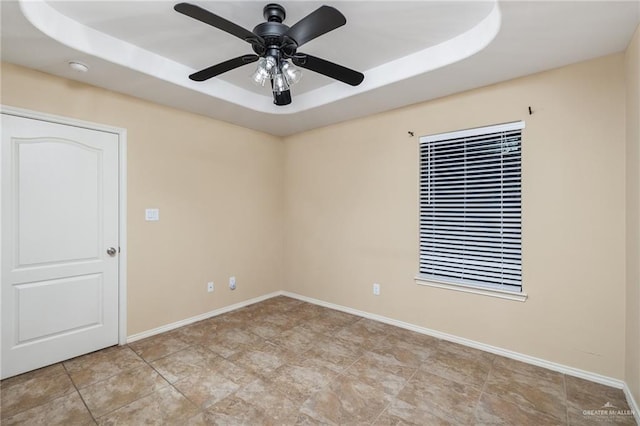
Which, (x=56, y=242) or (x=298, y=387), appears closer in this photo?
(x=298, y=387)

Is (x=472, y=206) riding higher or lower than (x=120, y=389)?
higher

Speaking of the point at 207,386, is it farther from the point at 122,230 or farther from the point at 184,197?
the point at 184,197

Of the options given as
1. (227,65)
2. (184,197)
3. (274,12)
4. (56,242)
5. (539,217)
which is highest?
(274,12)

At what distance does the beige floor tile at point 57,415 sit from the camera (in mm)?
1877

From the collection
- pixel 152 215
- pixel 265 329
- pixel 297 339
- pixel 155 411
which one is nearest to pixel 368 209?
pixel 297 339

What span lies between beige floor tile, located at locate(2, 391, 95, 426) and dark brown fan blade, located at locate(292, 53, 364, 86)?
2637 millimetres

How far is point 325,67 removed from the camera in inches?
83.4

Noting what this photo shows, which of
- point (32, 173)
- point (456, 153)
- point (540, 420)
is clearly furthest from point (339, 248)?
point (32, 173)

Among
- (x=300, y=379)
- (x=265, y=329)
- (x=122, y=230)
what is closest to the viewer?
(x=300, y=379)

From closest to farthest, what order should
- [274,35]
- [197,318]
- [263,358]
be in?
1. [274,35]
2. [263,358]
3. [197,318]

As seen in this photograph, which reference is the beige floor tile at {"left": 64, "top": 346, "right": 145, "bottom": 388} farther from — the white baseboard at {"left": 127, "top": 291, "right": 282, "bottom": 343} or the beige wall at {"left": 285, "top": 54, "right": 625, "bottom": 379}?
the beige wall at {"left": 285, "top": 54, "right": 625, "bottom": 379}

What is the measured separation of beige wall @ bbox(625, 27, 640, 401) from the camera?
192cm

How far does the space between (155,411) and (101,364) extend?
984 mm

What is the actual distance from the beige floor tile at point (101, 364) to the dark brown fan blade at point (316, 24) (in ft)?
9.17
